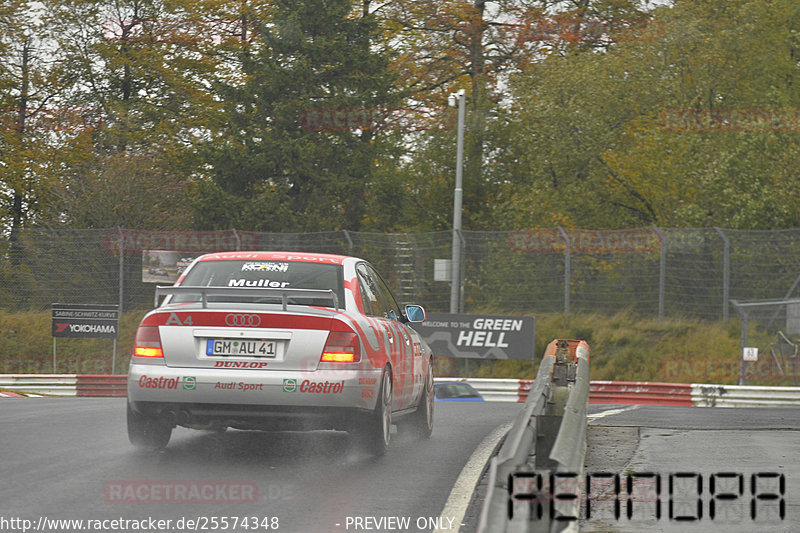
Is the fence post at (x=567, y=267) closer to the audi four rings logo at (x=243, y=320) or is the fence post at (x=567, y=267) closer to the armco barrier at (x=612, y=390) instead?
the armco barrier at (x=612, y=390)

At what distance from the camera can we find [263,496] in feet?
21.4

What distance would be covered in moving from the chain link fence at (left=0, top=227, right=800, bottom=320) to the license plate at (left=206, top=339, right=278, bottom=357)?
76.9ft

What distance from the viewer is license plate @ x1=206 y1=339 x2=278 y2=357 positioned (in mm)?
7875

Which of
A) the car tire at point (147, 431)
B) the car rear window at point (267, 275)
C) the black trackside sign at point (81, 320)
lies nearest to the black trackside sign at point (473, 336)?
the black trackside sign at point (81, 320)

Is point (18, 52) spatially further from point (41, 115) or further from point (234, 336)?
point (234, 336)

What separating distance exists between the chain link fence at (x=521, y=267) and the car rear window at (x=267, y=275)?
73.0 ft

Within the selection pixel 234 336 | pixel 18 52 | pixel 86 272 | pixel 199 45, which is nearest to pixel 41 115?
pixel 18 52

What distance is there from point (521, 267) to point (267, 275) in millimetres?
23191

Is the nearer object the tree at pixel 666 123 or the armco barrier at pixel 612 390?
the armco barrier at pixel 612 390

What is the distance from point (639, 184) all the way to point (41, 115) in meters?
22.9

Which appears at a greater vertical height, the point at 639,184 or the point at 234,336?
the point at 639,184

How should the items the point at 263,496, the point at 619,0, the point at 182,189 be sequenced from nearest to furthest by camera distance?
1. the point at 263,496
2. the point at 182,189
3. the point at 619,0

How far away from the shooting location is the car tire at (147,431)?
8.15 meters

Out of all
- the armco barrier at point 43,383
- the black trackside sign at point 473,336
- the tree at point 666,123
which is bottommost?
the armco barrier at point 43,383
